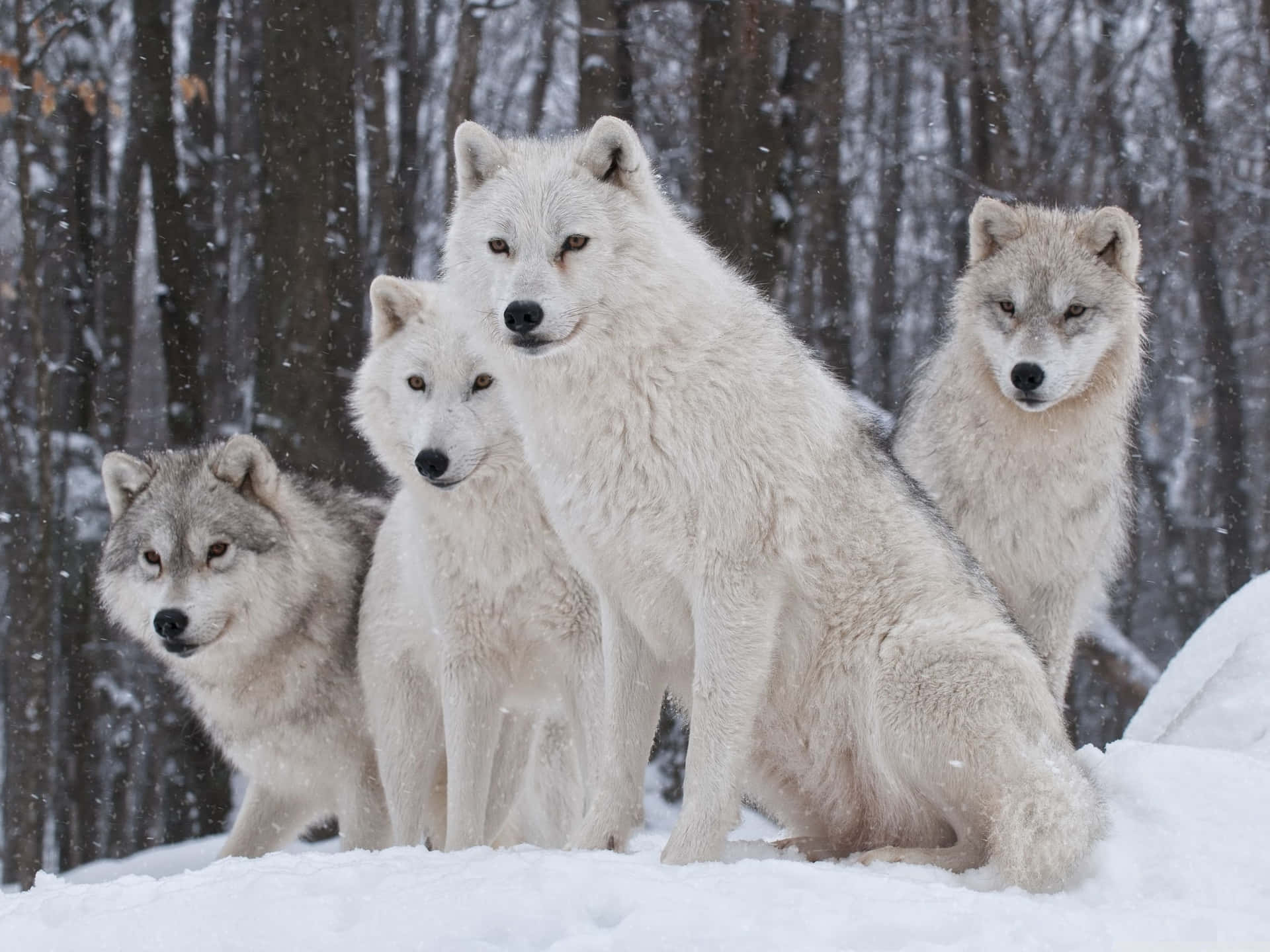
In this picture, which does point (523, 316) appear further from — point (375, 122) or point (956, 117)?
point (956, 117)

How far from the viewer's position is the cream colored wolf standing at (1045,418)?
18.9 ft

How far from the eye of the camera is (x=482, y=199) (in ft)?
14.0

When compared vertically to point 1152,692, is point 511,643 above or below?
above

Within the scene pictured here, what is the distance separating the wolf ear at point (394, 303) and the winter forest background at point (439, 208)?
299cm

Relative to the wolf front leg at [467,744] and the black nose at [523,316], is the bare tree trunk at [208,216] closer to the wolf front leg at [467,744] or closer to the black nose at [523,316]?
the wolf front leg at [467,744]

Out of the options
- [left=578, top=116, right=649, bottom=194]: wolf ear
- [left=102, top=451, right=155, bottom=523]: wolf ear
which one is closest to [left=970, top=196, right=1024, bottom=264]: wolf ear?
[left=578, top=116, right=649, bottom=194]: wolf ear

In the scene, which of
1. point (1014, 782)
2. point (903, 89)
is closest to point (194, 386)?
point (1014, 782)

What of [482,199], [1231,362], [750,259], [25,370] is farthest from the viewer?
[1231,362]

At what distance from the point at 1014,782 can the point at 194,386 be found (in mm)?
7257

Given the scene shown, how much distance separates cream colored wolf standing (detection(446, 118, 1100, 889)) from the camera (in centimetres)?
383

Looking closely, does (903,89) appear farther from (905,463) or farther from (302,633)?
(302,633)

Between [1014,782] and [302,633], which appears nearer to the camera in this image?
[1014,782]

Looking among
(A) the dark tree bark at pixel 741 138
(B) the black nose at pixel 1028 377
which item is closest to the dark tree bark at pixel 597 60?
(A) the dark tree bark at pixel 741 138

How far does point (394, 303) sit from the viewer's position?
552cm
